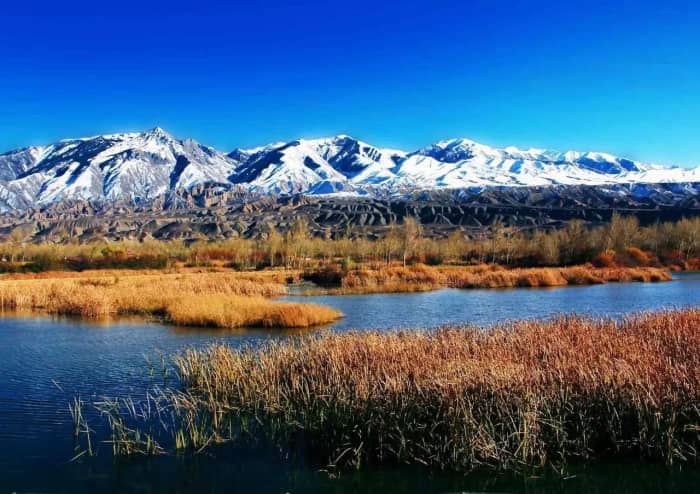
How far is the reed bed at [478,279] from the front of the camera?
166 ft

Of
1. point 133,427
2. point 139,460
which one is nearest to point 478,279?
point 133,427

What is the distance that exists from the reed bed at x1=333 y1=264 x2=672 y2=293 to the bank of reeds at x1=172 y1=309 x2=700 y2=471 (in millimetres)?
33576

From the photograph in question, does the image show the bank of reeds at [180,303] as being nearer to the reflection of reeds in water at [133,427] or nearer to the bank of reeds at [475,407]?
the reflection of reeds in water at [133,427]

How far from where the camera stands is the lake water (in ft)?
35.6

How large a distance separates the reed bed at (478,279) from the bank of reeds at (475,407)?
33576mm

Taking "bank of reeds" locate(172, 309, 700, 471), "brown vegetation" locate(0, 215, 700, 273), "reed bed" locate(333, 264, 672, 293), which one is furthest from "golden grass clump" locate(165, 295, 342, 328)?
"brown vegetation" locate(0, 215, 700, 273)

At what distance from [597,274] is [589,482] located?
1896 inches

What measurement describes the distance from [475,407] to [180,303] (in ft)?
82.0

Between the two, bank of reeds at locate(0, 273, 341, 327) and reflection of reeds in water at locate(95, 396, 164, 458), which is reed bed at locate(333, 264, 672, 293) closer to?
bank of reeds at locate(0, 273, 341, 327)

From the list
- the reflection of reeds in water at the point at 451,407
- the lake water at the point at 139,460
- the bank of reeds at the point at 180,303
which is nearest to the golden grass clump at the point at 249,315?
the bank of reeds at the point at 180,303

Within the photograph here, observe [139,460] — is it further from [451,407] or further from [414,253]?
[414,253]

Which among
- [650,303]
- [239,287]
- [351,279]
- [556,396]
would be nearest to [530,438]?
[556,396]

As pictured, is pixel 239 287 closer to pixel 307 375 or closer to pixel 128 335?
pixel 128 335

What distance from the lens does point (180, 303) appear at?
1320 inches
